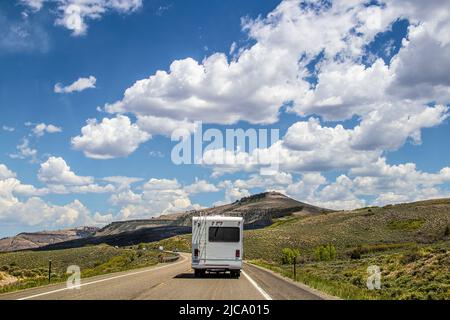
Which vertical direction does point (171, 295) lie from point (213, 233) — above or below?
below

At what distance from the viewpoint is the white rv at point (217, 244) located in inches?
1042

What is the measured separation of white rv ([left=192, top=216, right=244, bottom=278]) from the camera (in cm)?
2647

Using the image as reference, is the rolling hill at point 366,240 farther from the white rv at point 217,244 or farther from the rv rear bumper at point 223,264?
the white rv at point 217,244

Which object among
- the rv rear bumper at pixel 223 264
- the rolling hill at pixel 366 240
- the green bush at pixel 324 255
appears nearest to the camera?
the rv rear bumper at pixel 223 264

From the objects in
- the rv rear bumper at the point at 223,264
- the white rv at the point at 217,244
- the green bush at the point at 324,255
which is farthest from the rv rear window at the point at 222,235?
the green bush at the point at 324,255

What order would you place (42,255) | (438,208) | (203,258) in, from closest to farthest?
A: 1. (203,258)
2. (42,255)
3. (438,208)

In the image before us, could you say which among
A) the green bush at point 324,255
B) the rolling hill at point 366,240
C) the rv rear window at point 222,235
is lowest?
the green bush at point 324,255
